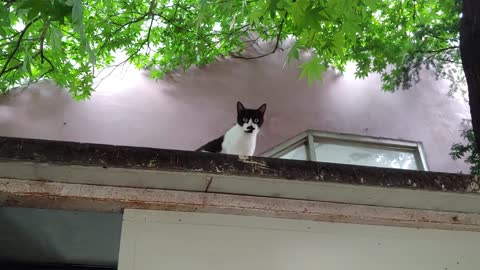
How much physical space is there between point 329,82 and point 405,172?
5354 mm

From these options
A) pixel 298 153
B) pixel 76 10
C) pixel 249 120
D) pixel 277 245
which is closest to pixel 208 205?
pixel 277 245

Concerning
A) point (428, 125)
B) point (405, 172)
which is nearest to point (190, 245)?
point (405, 172)

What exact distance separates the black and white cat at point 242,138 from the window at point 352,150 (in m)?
2.11

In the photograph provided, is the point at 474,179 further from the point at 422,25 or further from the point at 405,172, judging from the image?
the point at 422,25

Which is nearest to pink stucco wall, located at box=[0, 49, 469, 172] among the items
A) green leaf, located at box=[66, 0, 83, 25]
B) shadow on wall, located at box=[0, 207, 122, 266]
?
shadow on wall, located at box=[0, 207, 122, 266]

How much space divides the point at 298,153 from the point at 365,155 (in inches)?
40.1

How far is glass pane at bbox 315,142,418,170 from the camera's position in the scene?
21.0 feet

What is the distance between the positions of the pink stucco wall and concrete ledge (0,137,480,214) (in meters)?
4.33

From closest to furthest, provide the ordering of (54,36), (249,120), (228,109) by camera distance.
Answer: (54,36) → (249,120) → (228,109)

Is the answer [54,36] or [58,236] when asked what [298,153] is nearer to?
[58,236]

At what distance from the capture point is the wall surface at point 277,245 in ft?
5.93

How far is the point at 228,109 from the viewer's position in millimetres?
6539

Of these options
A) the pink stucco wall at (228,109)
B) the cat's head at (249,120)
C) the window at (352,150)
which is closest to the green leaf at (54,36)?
the cat's head at (249,120)

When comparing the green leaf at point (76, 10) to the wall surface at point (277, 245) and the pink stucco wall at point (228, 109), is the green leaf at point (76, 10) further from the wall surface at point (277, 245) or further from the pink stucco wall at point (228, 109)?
the pink stucco wall at point (228, 109)
